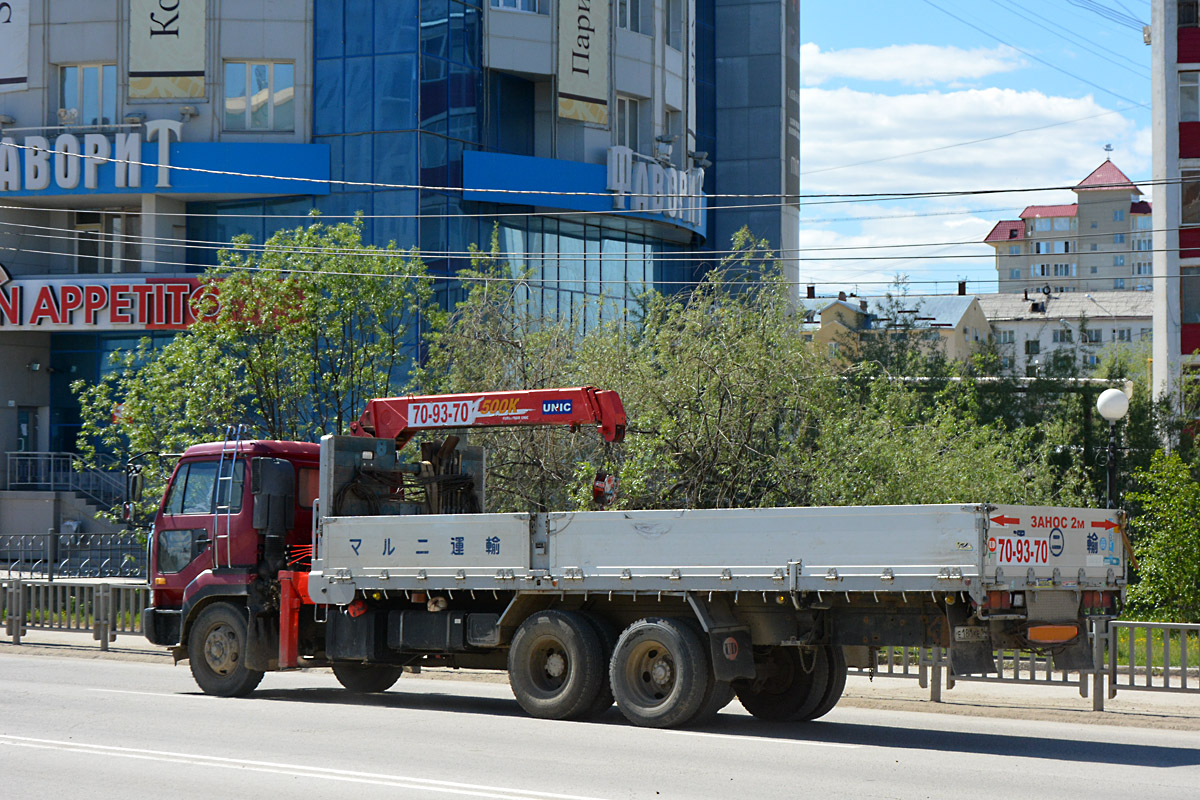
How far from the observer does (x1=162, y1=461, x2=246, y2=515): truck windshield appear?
15.5 metres

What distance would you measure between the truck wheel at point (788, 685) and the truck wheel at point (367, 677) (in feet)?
15.2

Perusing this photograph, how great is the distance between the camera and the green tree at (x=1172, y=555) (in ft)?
69.7

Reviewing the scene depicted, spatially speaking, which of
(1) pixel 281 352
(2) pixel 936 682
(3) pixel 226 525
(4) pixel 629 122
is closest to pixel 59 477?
(1) pixel 281 352

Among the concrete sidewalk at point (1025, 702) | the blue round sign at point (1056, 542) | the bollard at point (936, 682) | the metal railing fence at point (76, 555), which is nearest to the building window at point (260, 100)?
the metal railing fence at point (76, 555)

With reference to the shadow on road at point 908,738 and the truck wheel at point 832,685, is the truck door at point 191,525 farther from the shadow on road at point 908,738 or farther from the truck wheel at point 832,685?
the truck wheel at point 832,685

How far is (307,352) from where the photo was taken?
26.1m

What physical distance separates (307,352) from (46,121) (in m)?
19.1

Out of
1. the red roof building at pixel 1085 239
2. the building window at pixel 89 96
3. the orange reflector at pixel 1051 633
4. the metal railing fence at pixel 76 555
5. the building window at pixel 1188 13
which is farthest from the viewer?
the red roof building at pixel 1085 239

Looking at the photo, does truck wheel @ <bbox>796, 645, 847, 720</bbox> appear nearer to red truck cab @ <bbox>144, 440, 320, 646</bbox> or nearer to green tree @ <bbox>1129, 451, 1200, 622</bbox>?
red truck cab @ <bbox>144, 440, 320, 646</bbox>

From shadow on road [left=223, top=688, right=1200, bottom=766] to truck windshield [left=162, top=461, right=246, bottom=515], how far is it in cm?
224

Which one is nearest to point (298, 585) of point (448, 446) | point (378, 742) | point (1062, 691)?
point (448, 446)

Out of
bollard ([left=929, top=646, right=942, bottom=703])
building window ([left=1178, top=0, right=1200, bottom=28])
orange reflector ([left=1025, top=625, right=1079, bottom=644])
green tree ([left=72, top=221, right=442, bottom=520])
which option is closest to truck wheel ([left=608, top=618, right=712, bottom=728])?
orange reflector ([left=1025, top=625, right=1079, bottom=644])

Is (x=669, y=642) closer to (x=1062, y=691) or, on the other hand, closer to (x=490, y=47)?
(x=1062, y=691)

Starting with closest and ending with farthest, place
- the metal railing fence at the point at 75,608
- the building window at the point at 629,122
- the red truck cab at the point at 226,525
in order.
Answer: the red truck cab at the point at 226,525, the metal railing fence at the point at 75,608, the building window at the point at 629,122
